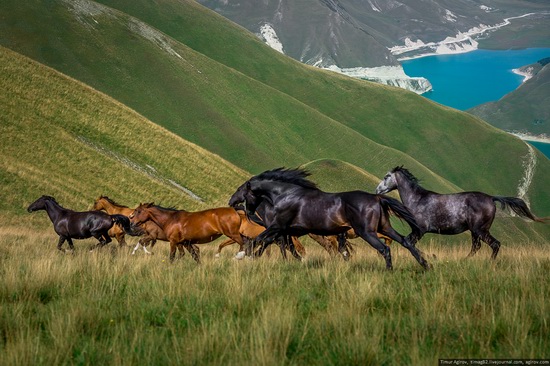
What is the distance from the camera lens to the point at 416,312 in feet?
27.2

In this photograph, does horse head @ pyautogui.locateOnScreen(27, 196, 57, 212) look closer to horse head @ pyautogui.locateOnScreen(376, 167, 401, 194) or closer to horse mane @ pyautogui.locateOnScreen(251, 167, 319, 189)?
horse mane @ pyautogui.locateOnScreen(251, 167, 319, 189)

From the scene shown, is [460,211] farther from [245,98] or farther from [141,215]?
[245,98]

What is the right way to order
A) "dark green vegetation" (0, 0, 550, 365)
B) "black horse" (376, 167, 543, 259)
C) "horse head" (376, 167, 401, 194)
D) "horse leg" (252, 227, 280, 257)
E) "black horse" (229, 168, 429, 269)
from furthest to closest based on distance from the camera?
"horse head" (376, 167, 401, 194)
"black horse" (376, 167, 543, 259)
"horse leg" (252, 227, 280, 257)
"black horse" (229, 168, 429, 269)
"dark green vegetation" (0, 0, 550, 365)

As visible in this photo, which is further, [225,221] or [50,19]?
[50,19]

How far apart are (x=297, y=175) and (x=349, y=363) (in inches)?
335

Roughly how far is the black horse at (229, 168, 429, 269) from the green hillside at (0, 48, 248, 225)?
79.4 ft

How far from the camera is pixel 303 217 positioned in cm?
1356

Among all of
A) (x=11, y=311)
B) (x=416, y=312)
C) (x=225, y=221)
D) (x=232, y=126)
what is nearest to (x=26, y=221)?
(x=225, y=221)

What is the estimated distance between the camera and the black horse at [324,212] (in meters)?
12.8

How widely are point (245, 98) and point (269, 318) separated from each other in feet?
382

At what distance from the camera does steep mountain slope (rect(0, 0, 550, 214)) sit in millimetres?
101062

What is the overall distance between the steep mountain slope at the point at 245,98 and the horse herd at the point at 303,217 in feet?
248

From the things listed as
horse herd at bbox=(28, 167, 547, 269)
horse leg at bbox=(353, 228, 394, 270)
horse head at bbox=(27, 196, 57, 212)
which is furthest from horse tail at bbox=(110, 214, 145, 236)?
horse leg at bbox=(353, 228, 394, 270)

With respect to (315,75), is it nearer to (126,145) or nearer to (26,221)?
(126,145)
